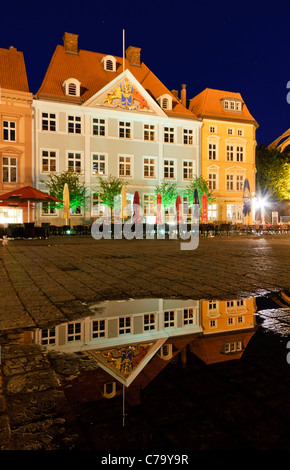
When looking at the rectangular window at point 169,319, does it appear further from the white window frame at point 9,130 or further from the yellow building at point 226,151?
the yellow building at point 226,151

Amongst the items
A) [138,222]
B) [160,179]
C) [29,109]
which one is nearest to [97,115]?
[29,109]

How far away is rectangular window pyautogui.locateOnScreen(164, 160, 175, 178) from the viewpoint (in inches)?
1469

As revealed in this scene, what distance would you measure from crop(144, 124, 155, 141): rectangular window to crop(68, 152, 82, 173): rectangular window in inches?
278

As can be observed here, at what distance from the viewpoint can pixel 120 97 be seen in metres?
34.9

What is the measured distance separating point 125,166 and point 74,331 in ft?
106

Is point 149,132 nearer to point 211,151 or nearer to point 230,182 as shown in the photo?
point 211,151

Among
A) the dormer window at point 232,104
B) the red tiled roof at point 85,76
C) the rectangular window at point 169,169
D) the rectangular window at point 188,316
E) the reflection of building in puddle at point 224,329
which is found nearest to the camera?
the reflection of building in puddle at point 224,329

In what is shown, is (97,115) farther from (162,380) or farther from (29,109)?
(162,380)

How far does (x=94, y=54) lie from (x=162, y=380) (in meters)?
42.1

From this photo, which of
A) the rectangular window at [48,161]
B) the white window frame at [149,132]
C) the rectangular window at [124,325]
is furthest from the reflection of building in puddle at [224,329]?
the white window frame at [149,132]

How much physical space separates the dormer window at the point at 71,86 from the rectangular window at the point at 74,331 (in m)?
32.7

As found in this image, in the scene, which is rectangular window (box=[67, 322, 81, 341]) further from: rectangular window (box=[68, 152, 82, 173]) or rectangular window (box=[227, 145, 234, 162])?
rectangular window (box=[227, 145, 234, 162])

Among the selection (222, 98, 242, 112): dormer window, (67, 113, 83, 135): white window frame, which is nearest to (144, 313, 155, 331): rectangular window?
(67, 113, 83, 135): white window frame

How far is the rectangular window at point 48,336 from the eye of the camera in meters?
3.82
